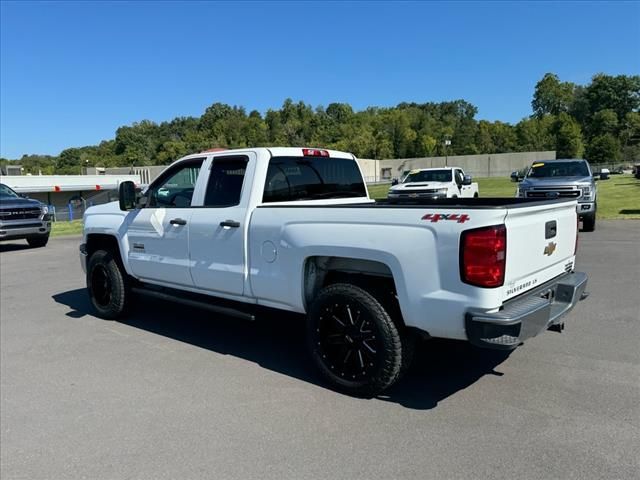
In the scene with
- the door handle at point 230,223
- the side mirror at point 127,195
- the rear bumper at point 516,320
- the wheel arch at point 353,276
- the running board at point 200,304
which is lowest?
the running board at point 200,304

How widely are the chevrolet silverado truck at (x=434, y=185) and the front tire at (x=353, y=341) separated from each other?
13.4m

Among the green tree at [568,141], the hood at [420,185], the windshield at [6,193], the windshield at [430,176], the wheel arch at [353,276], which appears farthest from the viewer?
the green tree at [568,141]

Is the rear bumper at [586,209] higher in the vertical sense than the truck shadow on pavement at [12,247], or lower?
higher

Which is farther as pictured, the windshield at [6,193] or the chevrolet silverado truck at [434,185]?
the chevrolet silverado truck at [434,185]

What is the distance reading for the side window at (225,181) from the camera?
194 inches

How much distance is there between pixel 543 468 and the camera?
2949 mm

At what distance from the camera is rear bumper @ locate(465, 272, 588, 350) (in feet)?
10.9

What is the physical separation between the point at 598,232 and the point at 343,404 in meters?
11.9

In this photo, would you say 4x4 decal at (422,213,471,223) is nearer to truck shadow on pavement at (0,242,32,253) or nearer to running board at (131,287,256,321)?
running board at (131,287,256,321)

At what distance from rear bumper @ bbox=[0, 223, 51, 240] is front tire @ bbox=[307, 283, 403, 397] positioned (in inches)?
483

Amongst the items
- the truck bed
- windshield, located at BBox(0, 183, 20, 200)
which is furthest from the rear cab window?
windshield, located at BBox(0, 183, 20, 200)

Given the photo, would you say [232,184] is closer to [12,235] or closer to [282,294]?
[282,294]

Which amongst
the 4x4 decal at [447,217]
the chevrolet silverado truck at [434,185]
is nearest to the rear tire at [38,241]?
the chevrolet silverado truck at [434,185]

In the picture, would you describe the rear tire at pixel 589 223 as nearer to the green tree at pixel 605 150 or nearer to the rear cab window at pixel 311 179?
the rear cab window at pixel 311 179
